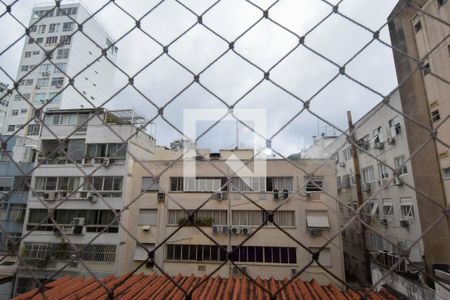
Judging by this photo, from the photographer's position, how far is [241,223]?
782 centimetres

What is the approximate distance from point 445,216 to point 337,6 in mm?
602

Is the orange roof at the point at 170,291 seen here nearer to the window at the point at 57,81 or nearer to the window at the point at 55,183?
the window at the point at 55,183

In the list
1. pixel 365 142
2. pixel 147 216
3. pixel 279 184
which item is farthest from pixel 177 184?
pixel 365 142

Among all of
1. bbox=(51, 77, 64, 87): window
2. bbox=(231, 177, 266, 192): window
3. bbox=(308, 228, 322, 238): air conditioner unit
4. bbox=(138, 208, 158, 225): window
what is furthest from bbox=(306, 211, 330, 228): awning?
bbox=(51, 77, 64, 87): window

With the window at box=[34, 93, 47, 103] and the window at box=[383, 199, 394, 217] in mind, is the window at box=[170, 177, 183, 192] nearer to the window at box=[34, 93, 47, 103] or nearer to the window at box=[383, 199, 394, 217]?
the window at box=[383, 199, 394, 217]

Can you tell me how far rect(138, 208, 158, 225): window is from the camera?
26.7 ft

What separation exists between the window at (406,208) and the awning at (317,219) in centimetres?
184

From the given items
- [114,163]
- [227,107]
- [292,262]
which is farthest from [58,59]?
[227,107]

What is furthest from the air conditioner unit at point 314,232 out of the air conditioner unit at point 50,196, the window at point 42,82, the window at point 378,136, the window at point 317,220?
the window at point 42,82

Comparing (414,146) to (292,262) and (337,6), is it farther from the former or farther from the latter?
(292,262)

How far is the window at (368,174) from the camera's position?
26.7 feet

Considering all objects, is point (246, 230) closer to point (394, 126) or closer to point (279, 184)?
point (279, 184)

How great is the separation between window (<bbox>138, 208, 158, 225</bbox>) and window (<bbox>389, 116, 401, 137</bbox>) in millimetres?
7099

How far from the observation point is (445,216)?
56 cm
